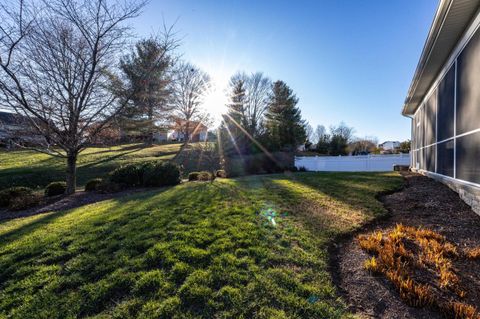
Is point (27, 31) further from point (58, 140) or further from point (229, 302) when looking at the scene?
point (229, 302)

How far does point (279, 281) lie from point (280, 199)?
10.5ft

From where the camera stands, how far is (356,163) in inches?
606

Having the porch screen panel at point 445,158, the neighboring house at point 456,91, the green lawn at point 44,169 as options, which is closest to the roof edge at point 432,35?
Answer: the neighboring house at point 456,91

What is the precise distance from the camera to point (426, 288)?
2.13m

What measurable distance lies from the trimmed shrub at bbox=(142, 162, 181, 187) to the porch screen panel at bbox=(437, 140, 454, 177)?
25.3ft

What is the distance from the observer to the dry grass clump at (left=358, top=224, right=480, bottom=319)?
1.98m

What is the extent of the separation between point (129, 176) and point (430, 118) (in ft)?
33.1

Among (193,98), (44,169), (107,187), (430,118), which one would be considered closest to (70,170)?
(107,187)

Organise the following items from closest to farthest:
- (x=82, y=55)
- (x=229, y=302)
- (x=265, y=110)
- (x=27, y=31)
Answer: (x=229, y=302) → (x=27, y=31) → (x=82, y=55) → (x=265, y=110)

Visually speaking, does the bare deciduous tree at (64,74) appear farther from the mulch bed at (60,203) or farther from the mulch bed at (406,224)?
the mulch bed at (406,224)

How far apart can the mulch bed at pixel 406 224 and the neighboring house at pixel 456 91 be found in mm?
379

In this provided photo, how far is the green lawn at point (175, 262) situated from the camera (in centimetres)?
207

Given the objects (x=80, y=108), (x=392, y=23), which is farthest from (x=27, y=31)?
(x=392, y=23)

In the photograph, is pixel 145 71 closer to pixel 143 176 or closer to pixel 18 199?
pixel 143 176
